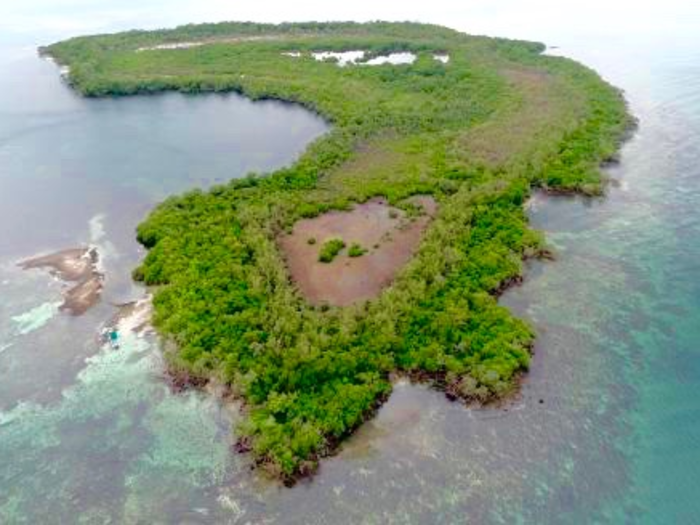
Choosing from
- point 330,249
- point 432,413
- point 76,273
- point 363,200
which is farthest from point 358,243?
point 76,273

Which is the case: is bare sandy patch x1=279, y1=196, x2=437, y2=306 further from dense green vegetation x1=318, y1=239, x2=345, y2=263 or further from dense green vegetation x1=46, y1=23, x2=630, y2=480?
dense green vegetation x1=46, y1=23, x2=630, y2=480

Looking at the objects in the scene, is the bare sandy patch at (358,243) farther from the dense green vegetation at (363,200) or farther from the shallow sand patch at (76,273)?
the shallow sand patch at (76,273)

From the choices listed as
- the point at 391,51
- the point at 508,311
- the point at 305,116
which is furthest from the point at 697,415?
the point at 391,51

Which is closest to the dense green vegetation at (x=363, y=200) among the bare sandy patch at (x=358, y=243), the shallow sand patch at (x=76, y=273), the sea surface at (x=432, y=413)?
the bare sandy patch at (x=358, y=243)

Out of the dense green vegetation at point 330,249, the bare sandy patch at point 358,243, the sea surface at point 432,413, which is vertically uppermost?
the dense green vegetation at point 330,249

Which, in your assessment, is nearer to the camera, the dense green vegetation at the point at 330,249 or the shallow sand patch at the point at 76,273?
the shallow sand patch at the point at 76,273

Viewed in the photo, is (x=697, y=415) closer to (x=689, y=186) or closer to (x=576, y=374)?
(x=576, y=374)

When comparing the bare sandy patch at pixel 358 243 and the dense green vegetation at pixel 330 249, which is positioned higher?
the dense green vegetation at pixel 330 249
